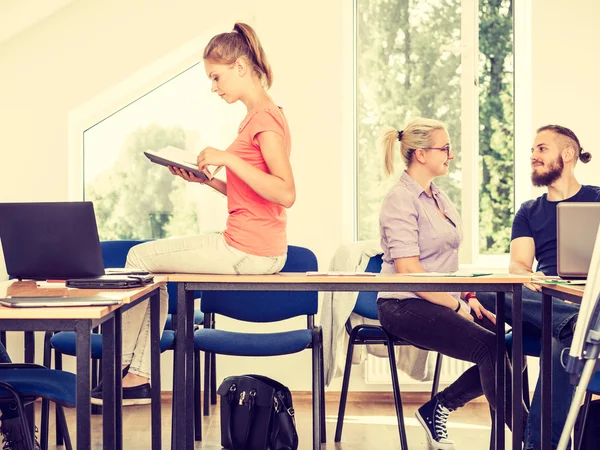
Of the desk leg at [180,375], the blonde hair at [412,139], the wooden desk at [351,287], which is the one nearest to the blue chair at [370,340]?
the wooden desk at [351,287]

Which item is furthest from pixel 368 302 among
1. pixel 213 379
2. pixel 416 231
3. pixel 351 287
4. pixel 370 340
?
pixel 351 287

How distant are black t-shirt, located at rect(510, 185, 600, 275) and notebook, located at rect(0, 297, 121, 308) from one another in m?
1.97

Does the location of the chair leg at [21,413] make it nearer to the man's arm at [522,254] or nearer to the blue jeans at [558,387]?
the blue jeans at [558,387]

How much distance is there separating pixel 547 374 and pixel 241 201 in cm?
112

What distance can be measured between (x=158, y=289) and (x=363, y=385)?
72.3 inches

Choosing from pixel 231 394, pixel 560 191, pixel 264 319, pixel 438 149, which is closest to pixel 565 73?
pixel 560 191

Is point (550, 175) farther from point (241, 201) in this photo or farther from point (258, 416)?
point (258, 416)

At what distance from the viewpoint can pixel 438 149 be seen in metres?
3.06

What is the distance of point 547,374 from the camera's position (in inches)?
98.7

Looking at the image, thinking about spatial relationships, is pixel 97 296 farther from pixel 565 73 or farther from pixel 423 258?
pixel 565 73

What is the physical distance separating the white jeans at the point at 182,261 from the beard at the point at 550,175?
3.99ft

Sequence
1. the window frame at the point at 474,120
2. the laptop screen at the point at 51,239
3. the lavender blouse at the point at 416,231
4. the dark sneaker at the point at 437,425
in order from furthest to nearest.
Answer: the window frame at the point at 474,120 < the dark sneaker at the point at 437,425 < the lavender blouse at the point at 416,231 < the laptop screen at the point at 51,239

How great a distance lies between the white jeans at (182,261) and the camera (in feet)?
8.72

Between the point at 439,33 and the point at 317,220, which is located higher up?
the point at 439,33
